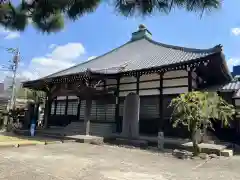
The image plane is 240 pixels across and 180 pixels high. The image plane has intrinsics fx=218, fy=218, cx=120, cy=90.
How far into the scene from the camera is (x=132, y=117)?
1078 centimetres

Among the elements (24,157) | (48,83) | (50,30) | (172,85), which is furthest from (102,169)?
(48,83)

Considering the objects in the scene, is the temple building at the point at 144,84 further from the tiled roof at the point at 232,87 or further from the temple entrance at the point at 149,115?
the tiled roof at the point at 232,87

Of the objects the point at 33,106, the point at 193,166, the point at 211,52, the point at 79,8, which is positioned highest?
the point at 211,52

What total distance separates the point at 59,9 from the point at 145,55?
11.5 m

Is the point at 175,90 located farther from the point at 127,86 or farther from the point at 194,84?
the point at 127,86

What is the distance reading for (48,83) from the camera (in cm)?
1508

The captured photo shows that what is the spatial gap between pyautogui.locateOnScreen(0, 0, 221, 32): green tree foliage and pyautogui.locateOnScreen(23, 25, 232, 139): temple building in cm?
692

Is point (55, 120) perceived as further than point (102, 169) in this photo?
Yes

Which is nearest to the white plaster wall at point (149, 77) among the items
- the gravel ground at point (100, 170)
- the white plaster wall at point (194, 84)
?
the white plaster wall at point (194, 84)

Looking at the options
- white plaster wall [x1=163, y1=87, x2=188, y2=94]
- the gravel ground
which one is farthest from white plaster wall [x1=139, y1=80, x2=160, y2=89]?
the gravel ground

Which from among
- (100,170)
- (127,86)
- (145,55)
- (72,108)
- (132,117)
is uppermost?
(145,55)

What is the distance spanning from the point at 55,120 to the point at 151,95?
906cm

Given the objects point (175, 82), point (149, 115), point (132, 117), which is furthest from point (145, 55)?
point (132, 117)

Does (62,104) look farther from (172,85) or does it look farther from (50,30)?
(50,30)
